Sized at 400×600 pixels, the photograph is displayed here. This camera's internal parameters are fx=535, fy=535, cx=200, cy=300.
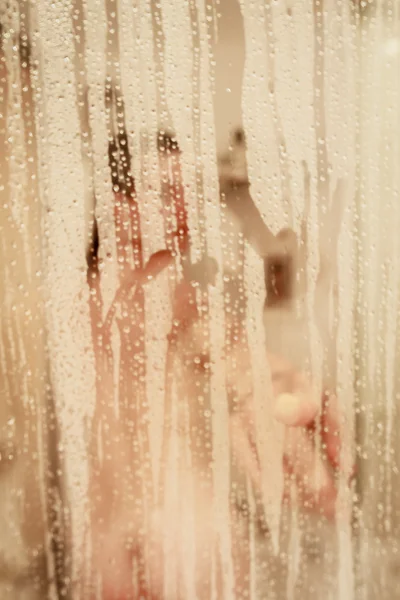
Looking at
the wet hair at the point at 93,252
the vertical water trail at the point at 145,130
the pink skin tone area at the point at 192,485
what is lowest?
the pink skin tone area at the point at 192,485

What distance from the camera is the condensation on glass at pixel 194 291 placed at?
1.66ft

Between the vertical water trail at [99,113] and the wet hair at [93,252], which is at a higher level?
the vertical water trail at [99,113]

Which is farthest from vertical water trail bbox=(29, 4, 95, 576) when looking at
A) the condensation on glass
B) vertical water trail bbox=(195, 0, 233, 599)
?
vertical water trail bbox=(195, 0, 233, 599)

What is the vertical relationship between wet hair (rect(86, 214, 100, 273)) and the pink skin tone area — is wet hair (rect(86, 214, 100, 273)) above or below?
above

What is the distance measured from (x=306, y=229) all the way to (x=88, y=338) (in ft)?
0.78

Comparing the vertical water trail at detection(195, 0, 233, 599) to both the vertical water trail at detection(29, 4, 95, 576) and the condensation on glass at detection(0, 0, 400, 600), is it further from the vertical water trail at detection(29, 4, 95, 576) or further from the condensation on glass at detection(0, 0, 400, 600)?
the vertical water trail at detection(29, 4, 95, 576)

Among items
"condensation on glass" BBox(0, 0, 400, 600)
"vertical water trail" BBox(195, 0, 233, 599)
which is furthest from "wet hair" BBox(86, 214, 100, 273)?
"vertical water trail" BBox(195, 0, 233, 599)

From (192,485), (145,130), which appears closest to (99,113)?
(145,130)

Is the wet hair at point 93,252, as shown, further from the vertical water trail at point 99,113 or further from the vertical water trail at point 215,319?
the vertical water trail at point 215,319

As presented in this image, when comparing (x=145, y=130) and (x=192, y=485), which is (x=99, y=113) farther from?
(x=192, y=485)

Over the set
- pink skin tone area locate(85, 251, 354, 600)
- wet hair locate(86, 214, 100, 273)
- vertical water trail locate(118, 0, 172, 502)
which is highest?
vertical water trail locate(118, 0, 172, 502)

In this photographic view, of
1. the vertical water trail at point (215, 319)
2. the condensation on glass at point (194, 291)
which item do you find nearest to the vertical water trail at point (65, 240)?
the condensation on glass at point (194, 291)

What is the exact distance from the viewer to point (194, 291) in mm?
521

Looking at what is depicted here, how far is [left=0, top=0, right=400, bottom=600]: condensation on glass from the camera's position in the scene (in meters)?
0.51
